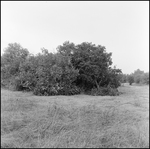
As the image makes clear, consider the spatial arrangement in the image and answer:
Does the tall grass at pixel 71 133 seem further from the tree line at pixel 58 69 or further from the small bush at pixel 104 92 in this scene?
the small bush at pixel 104 92

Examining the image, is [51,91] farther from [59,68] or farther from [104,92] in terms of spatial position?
[104,92]

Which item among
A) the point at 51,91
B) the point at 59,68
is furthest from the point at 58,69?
the point at 51,91

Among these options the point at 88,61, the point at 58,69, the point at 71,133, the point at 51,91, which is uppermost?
the point at 88,61

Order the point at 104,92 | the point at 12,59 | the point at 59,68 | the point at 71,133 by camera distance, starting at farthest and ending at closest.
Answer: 1. the point at 104,92
2. the point at 12,59
3. the point at 59,68
4. the point at 71,133

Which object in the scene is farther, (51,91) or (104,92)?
(104,92)

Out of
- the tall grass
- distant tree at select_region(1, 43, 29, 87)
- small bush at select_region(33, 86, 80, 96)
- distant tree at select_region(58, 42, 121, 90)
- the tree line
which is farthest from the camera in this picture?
distant tree at select_region(58, 42, 121, 90)

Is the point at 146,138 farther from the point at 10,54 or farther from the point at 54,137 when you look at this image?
the point at 10,54

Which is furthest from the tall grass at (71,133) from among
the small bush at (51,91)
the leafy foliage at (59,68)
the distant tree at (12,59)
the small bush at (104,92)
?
the small bush at (104,92)

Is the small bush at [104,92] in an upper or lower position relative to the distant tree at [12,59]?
lower

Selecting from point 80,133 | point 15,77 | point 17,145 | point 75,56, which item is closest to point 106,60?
point 75,56

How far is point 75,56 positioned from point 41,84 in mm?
3555

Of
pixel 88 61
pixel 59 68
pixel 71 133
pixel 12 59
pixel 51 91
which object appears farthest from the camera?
pixel 88 61

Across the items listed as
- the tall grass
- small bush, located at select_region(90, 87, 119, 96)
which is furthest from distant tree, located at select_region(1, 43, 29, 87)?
the tall grass

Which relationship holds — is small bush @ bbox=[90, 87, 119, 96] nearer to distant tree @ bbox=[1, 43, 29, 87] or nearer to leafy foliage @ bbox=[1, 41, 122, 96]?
leafy foliage @ bbox=[1, 41, 122, 96]
